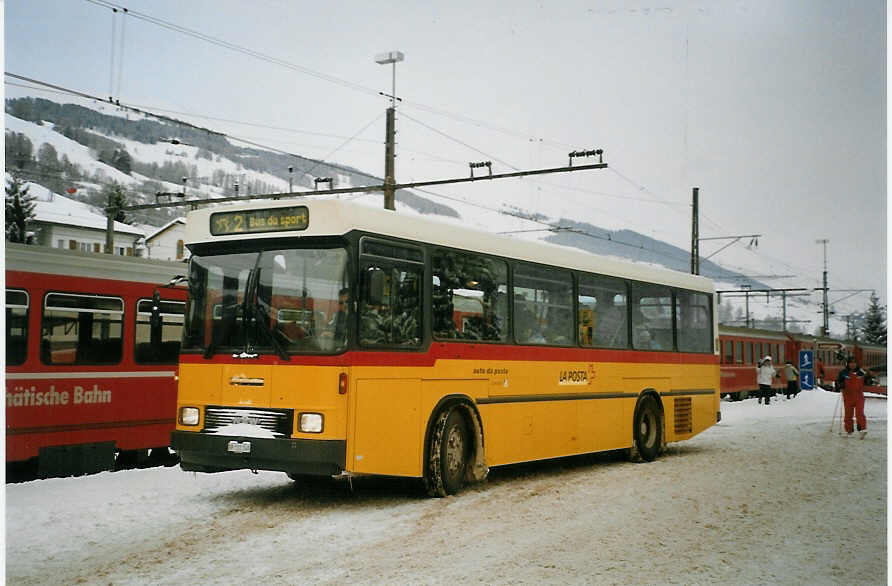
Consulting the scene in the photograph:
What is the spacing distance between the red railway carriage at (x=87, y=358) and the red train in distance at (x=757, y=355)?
21380mm

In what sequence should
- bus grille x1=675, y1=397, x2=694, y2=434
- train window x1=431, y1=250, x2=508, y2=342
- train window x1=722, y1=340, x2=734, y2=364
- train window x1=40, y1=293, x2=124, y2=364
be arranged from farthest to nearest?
train window x1=722, y1=340, x2=734, y2=364 < bus grille x1=675, y1=397, x2=694, y2=434 < train window x1=40, y1=293, x2=124, y2=364 < train window x1=431, y1=250, x2=508, y2=342

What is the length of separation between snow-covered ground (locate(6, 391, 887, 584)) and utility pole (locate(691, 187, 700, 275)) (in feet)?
55.1

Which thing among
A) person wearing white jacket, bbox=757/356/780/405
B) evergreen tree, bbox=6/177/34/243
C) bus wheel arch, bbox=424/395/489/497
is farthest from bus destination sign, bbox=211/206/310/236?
person wearing white jacket, bbox=757/356/780/405

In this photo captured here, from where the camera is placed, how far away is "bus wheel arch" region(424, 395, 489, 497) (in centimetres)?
944

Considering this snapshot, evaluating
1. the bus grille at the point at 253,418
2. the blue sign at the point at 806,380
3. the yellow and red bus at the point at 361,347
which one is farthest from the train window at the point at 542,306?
the blue sign at the point at 806,380

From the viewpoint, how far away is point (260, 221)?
8984mm

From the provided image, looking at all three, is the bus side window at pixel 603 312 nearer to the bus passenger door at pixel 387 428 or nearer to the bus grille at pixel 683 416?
the bus grille at pixel 683 416

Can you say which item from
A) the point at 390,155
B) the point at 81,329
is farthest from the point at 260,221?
the point at 390,155

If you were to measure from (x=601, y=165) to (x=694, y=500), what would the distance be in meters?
8.96

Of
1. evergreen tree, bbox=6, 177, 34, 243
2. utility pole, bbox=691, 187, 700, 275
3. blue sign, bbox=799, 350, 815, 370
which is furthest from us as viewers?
blue sign, bbox=799, 350, 815, 370

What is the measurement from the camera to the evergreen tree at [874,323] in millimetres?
11490

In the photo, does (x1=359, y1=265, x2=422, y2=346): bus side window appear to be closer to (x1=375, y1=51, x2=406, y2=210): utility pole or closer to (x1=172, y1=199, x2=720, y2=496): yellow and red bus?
(x1=172, y1=199, x2=720, y2=496): yellow and red bus

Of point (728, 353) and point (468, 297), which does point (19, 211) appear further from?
point (468, 297)

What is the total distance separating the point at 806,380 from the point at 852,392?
46.4ft
